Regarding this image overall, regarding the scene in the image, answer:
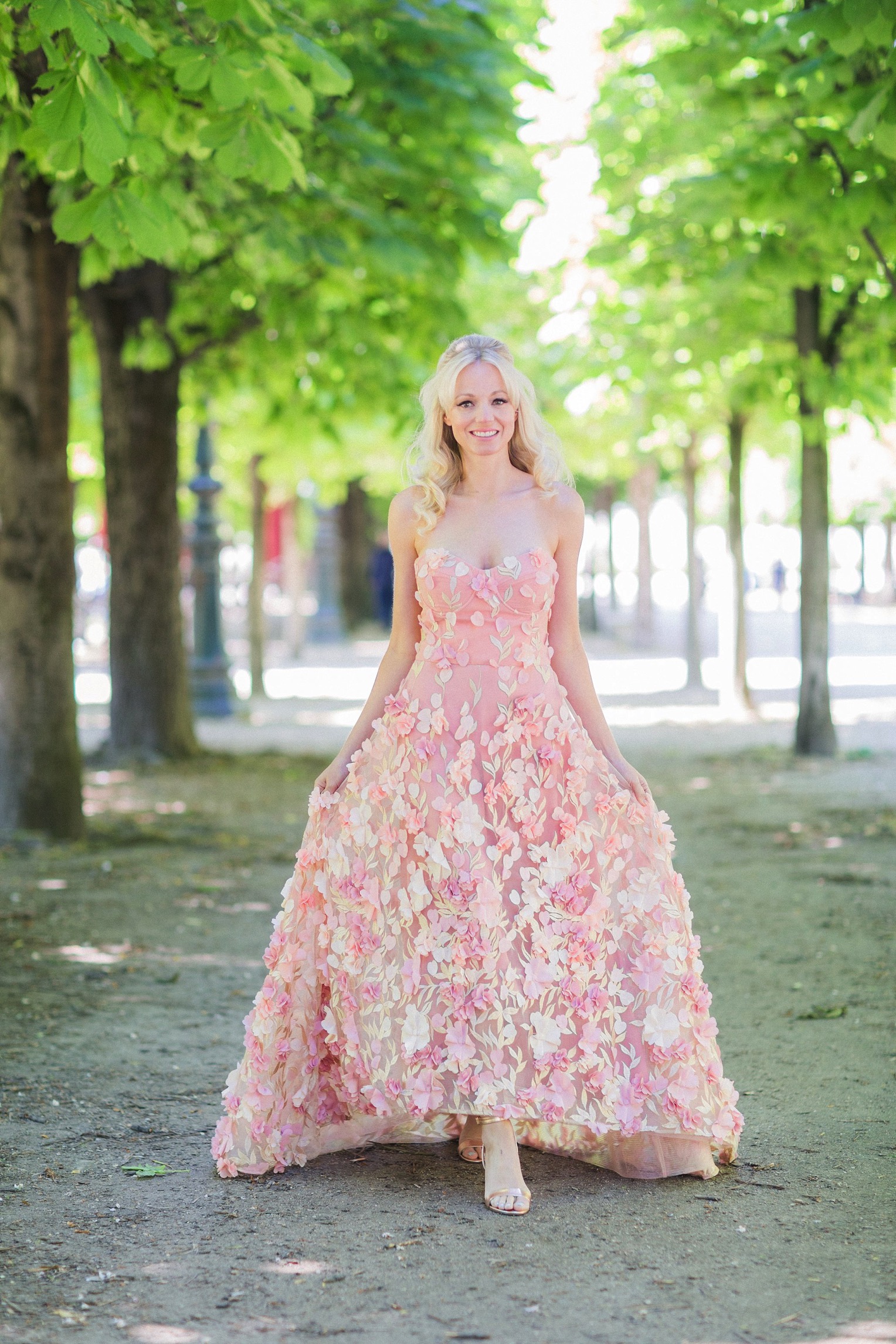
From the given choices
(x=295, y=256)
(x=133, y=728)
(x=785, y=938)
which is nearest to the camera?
(x=785, y=938)

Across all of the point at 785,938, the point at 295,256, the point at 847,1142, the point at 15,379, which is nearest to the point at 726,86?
the point at 295,256

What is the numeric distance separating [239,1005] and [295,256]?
147 inches

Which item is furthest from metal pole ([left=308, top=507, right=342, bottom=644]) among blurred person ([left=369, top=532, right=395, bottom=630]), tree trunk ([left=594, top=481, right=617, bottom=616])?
tree trunk ([left=594, top=481, right=617, bottom=616])

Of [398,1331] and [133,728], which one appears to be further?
[133,728]

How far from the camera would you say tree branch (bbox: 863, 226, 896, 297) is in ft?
24.3

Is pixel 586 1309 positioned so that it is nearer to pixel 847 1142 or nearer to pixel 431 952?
pixel 431 952

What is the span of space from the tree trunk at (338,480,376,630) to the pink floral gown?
92.7 ft

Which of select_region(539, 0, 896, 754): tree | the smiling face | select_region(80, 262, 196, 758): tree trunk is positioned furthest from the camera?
select_region(80, 262, 196, 758): tree trunk

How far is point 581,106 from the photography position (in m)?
15.6

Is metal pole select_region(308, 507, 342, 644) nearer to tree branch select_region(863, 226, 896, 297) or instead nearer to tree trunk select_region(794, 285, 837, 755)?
tree trunk select_region(794, 285, 837, 755)

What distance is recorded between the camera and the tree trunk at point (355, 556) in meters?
33.6

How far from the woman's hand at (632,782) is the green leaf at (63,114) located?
8.08ft

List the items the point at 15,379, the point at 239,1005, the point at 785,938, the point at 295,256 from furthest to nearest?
the point at 15,379 → the point at 295,256 → the point at 785,938 → the point at 239,1005

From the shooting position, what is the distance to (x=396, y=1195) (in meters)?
3.99
